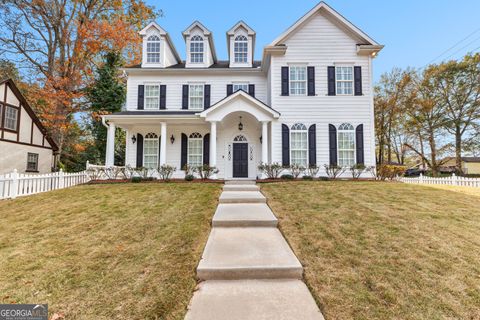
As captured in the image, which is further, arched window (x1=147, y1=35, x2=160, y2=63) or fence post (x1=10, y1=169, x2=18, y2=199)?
arched window (x1=147, y1=35, x2=160, y2=63)

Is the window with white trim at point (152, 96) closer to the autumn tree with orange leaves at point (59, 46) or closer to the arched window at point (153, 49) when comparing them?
the arched window at point (153, 49)

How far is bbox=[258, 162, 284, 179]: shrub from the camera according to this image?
36.0 ft

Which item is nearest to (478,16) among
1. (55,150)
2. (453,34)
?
(453,34)

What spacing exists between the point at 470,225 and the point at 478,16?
21350 mm

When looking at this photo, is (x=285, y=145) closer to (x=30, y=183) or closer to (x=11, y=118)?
(x=30, y=183)

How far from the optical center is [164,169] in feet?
36.2

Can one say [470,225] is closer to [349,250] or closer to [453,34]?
[349,250]

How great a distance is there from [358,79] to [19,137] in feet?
65.1

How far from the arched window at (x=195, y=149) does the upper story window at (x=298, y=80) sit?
18.6 ft

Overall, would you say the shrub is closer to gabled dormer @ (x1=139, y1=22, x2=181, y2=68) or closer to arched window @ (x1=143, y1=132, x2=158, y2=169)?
arched window @ (x1=143, y1=132, x2=158, y2=169)

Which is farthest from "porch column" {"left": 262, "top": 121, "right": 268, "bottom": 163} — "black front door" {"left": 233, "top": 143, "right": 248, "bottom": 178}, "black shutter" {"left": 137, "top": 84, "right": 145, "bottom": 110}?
"black shutter" {"left": 137, "top": 84, "right": 145, "bottom": 110}

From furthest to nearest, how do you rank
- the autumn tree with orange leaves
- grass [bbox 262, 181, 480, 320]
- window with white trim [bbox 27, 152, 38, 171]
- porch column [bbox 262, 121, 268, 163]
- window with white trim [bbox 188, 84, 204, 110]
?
1. the autumn tree with orange leaves
2. window with white trim [bbox 27, 152, 38, 171]
3. window with white trim [bbox 188, 84, 204, 110]
4. porch column [bbox 262, 121, 268, 163]
5. grass [bbox 262, 181, 480, 320]

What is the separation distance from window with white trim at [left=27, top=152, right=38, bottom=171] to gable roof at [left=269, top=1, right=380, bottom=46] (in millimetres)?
16248

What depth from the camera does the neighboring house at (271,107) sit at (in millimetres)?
11555
